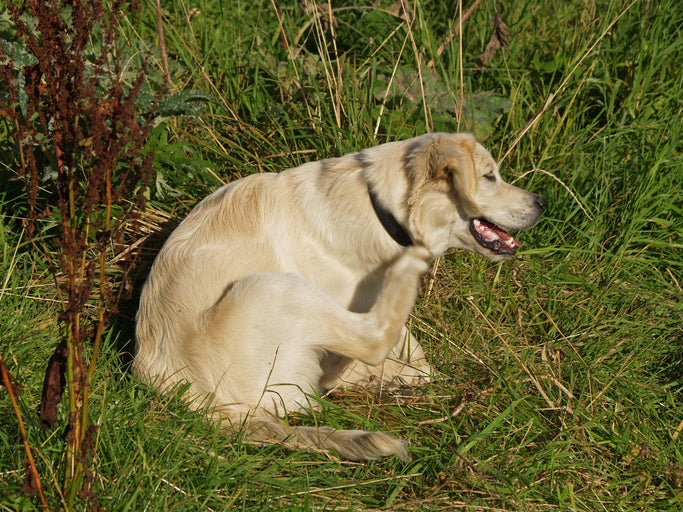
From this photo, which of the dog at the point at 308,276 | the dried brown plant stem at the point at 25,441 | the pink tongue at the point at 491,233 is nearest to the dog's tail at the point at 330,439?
the dog at the point at 308,276

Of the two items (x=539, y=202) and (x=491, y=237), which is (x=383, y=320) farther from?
(x=539, y=202)

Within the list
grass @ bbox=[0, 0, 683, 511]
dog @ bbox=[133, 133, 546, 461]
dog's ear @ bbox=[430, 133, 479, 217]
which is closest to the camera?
grass @ bbox=[0, 0, 683, 511]

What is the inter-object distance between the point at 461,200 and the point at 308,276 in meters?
0.72

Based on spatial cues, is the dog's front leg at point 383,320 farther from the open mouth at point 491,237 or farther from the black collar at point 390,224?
the open mouth at point 491,237

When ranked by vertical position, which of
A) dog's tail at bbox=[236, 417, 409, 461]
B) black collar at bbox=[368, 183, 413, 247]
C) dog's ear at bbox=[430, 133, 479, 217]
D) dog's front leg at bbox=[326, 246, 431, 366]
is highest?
dog's ear at bbox=[430, 133, 479, 217]

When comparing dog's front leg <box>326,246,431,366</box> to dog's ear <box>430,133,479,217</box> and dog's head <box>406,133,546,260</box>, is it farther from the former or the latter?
dog's ear <box>430,133,479,217</box>

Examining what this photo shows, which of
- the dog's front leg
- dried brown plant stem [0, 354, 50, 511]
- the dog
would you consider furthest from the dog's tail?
dried brown plant stem [0, 354, 50, 511]

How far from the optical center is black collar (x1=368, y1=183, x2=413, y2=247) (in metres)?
3.38

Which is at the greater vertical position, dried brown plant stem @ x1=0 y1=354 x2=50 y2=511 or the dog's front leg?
dried brown plant stem @ x1=0 y1=354 x2=50 y2=511

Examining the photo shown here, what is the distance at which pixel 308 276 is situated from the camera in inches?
134

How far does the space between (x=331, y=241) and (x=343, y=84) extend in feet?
A: 4.34

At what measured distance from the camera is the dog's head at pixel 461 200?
3.30 metres

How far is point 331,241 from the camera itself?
341 centimetres

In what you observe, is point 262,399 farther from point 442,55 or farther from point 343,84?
point 442,55
